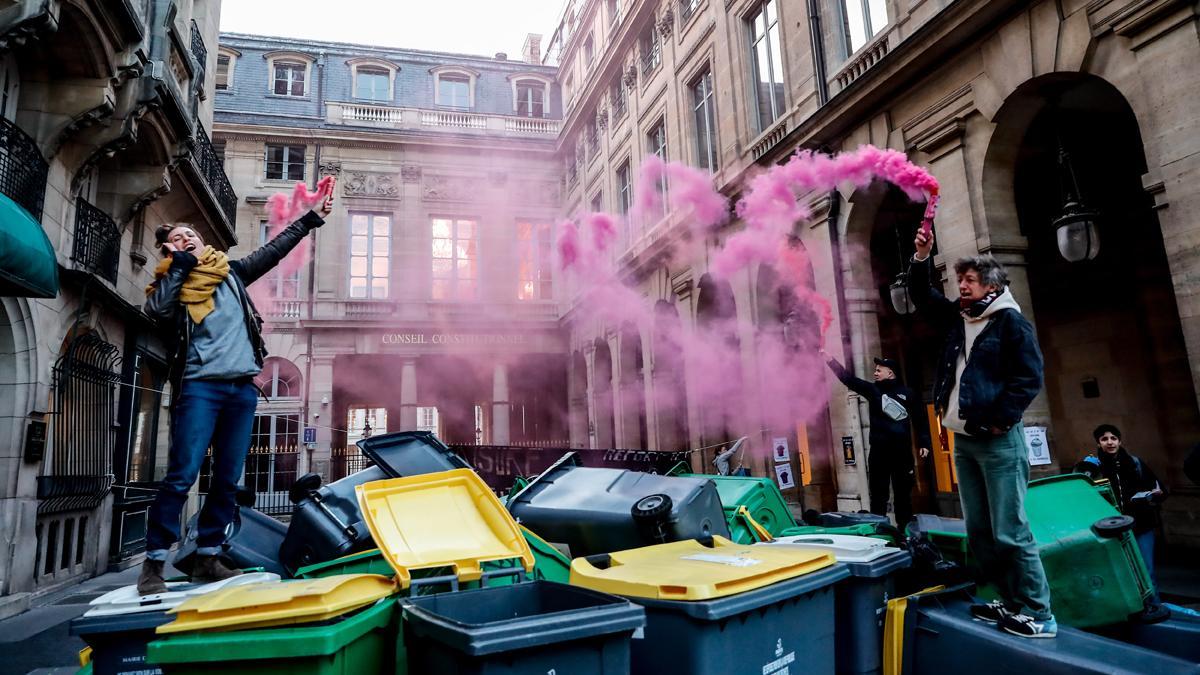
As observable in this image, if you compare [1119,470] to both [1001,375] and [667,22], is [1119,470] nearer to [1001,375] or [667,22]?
[1001,375]

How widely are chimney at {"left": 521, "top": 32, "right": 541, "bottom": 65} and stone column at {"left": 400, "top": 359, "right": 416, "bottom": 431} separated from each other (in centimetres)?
1775

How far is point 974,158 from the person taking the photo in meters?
7.98

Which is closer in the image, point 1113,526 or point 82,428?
point 1113,526

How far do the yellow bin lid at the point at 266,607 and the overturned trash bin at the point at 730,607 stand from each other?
92cm

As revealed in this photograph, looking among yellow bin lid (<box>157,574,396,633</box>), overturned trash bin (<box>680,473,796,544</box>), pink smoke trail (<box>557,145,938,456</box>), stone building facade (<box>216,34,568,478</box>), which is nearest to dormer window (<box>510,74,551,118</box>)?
stone building facade (<box>216,34,568,478</box>)

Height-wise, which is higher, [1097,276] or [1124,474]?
[1097,276]

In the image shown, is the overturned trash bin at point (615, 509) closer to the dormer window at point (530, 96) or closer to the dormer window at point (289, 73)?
the dormer window at point (530, 96)

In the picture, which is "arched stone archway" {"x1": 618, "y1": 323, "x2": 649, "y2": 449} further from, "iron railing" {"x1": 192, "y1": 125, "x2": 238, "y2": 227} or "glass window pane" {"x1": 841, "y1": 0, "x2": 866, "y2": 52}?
"iron railing" {"x1": 192, "y1": 125, "x2": 238, "y2": 227}

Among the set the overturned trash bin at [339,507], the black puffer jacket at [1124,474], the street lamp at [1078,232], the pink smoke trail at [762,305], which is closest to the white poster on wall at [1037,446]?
the black puffer jacket at [1124,474]

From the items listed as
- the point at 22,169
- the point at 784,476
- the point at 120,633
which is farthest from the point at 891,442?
the point at 22,169

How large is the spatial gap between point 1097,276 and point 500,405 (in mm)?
18099

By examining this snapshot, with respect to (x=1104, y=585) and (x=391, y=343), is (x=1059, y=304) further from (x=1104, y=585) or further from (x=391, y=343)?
(x=391, y=343)

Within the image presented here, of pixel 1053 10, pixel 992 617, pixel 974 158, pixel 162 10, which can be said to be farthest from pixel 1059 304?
pixel 162 10

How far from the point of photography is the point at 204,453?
11.4 ft
